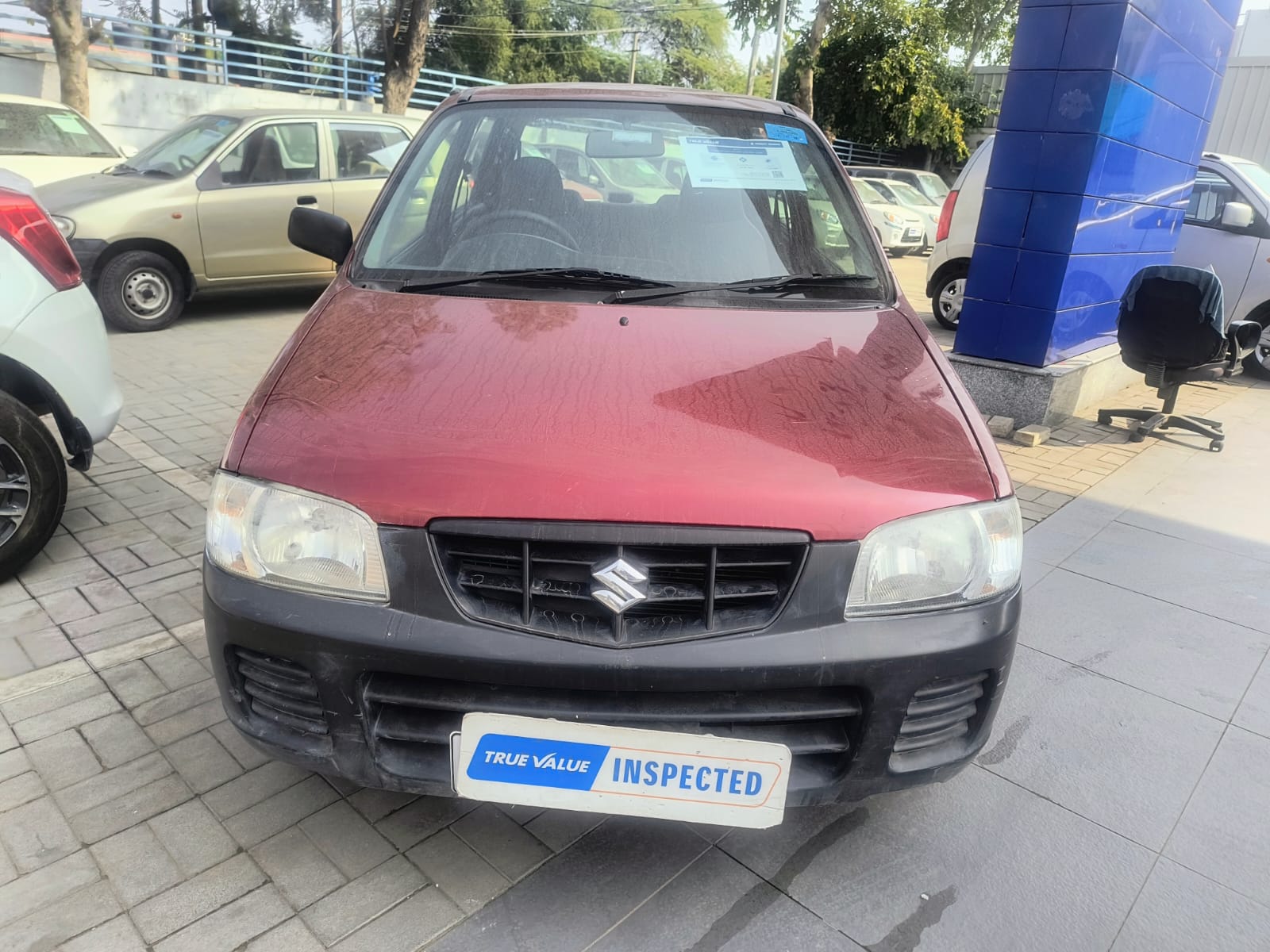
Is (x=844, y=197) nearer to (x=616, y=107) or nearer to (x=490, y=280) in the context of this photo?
(x=616, y=107)

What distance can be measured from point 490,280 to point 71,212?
574 centimetres

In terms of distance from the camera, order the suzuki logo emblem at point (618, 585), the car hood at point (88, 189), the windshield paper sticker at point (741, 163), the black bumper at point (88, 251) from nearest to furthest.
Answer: the suzuki logo emblem at point (618, 585) → the windshield paper sticker at point (741, 163) → the black bumper at point (88, 251) → the car hood at point (88, 189)

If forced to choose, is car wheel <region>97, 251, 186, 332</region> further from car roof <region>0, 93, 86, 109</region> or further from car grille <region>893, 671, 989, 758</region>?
car grille <region>893, 671, 989, 758</region>

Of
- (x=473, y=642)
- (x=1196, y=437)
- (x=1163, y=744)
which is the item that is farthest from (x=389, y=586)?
(x=1196, y=437)

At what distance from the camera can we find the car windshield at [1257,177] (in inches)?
306

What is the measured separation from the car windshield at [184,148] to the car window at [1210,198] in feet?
27.3

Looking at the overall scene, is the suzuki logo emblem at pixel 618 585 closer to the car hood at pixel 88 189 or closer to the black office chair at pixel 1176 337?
the black office chair at pixel 1176 337

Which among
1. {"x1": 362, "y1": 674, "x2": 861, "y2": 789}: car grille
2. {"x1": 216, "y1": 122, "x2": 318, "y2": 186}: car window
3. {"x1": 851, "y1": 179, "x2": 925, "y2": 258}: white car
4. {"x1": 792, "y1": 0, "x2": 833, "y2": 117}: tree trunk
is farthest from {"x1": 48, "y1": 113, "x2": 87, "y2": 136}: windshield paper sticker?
{"x1": 792, "y1": 0, "x2": 833, "y2": 117}: tree trunk

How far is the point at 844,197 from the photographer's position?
3020 millimetres

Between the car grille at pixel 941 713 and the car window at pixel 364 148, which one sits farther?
the car window at pixel 364 148

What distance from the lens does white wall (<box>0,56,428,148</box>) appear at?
1448 centimetres

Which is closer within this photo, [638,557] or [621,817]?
[638,557]

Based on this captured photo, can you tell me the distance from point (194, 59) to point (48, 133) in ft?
31.7

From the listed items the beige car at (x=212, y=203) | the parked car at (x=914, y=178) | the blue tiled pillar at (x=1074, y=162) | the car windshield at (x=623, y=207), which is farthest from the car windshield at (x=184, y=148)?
the parked car at (x=914, y=178)
